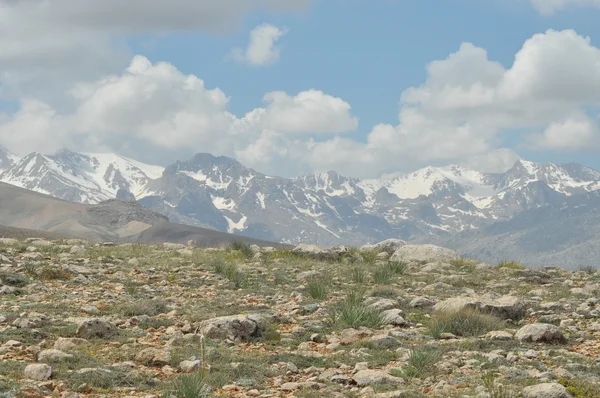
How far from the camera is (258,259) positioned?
93.8 ft

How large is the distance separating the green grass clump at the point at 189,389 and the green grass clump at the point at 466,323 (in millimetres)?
5890

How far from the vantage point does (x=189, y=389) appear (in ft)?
27.6

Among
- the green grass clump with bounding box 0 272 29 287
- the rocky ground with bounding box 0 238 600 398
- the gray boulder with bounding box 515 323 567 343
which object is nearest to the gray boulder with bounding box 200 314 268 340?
the rocky ground with bounding box 0 238 600 398

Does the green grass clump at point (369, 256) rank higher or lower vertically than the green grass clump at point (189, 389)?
higher

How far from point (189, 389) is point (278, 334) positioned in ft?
15.6

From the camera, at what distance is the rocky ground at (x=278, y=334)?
368 inches

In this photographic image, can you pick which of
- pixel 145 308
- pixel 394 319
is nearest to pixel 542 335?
pixel 394 319

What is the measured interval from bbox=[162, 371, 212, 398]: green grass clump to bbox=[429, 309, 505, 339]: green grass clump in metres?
5.89

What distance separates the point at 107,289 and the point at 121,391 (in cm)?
937

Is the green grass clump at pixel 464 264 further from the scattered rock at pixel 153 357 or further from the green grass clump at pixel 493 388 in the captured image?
the scattered rock at pixel 153 357

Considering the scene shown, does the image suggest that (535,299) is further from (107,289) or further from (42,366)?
(42,366)

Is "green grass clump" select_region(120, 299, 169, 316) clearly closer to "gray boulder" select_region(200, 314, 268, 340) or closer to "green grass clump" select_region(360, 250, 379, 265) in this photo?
"gray boulder" select_region(200, 314, 268, 340)

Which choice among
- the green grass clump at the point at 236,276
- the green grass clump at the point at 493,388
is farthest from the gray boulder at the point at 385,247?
the green grass clump at the point at 493,388

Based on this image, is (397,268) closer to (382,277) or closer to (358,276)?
(358,276)
